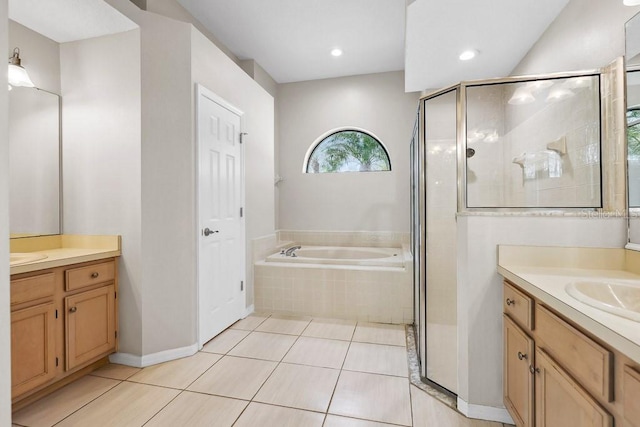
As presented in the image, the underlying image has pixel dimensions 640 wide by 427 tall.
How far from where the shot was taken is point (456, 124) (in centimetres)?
172

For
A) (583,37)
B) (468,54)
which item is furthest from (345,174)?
(583,37)

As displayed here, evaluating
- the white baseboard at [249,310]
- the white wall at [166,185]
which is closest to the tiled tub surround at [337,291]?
the white baseboard at [249,310]

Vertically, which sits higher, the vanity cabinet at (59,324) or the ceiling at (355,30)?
the ceiling at (355,30)

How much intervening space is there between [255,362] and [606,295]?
2.03 m

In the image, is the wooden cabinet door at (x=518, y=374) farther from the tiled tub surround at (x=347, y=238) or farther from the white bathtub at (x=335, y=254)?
the tiled tub surround at (x=347, y=238)

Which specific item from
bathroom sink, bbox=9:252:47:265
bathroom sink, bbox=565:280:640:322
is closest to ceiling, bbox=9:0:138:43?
bathroom sink, bbox=9:252:47:265

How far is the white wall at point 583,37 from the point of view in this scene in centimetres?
151

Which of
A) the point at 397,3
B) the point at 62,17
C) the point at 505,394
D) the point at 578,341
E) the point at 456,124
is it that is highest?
the point at 397,3

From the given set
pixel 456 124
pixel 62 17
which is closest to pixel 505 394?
pixel 456 124

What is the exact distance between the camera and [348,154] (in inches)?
172

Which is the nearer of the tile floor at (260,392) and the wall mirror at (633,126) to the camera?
the wall mirror at (633,126)

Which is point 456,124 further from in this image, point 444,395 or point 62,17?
point 62,17

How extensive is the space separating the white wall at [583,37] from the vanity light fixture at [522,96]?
317mm

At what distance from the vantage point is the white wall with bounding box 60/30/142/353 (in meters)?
2.08
